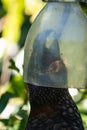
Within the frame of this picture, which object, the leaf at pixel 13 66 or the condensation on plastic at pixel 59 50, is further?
the leaf at pixel 13 66

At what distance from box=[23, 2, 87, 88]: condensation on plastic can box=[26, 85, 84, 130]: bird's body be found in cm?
12

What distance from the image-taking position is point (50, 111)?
8.21 ft

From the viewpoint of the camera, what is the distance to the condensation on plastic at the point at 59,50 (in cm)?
231

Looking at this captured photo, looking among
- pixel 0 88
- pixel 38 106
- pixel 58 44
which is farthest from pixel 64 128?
pixel 0 88

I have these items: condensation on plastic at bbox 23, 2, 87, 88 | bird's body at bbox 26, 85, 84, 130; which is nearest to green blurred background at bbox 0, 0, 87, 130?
bird's body at bbox 26, 85, 84, 130

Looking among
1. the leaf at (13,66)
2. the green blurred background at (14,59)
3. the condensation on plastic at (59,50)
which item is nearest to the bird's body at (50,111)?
the condensation on plastic at (59,50)

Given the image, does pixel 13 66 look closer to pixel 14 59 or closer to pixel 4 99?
pixel 4 99

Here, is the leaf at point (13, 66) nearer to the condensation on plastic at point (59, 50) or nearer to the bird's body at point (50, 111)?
the bird's body at point (50, 111)

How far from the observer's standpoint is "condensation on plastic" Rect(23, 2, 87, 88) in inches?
90.9

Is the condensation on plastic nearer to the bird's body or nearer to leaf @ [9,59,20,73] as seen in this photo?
the bird's body

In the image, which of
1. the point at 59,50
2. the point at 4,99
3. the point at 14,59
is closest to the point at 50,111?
the point at 59,50

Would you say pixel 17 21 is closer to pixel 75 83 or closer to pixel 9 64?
pixel 9 64

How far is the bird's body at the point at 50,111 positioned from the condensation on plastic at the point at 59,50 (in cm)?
12

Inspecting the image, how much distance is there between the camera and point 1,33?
3400mm
